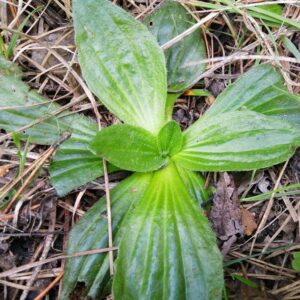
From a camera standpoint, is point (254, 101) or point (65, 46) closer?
point (254, 101)

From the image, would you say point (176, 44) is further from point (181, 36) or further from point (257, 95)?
point (257, 95)

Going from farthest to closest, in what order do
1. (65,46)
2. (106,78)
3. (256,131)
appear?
(65,46), (106,78), (256,131)

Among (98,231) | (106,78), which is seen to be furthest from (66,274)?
(106,78)

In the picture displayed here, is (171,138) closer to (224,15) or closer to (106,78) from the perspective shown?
(106,78)

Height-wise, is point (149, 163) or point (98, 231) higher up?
point (149, 163)

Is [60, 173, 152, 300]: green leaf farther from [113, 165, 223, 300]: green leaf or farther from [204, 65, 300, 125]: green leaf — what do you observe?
[204, 65, 300, 125]: green leaf

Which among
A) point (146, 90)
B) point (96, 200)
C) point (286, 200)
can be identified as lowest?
point (286, 200)
